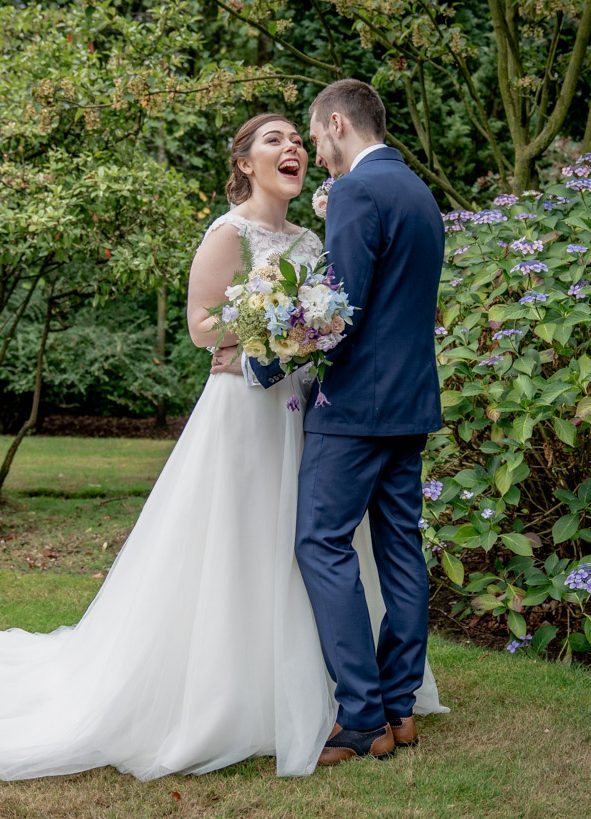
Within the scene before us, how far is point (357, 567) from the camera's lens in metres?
3.19

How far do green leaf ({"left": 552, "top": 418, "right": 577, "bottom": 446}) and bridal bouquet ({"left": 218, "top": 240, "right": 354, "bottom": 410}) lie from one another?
1.50 metres

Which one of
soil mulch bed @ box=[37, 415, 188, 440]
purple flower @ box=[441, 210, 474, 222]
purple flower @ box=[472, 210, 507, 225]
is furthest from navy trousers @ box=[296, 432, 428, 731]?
soil mulch bed @ box=[37, 415, 188, 440]

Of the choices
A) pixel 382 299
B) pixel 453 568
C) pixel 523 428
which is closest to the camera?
pixel 382 299

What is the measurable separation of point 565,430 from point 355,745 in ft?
5.42

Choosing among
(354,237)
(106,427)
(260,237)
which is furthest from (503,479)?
(106,427)

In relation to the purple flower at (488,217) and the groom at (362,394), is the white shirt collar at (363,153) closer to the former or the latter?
the groom at (362,394)

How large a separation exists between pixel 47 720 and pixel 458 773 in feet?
4.55

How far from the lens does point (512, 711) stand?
147 inches

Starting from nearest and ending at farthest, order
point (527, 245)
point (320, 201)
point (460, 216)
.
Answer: point (320, 201), point (527, 245), point (460, 216)

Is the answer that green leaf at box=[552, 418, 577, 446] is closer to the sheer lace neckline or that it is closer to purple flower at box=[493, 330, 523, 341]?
purple flower at box=[493, 330, 523, 341]

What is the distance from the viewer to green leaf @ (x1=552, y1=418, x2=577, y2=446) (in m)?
4.09

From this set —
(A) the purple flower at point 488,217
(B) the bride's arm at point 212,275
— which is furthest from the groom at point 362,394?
(A) the purple flower at point 488,217

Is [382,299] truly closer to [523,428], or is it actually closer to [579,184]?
[523,428]

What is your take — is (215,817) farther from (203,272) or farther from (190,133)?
(190,133)
